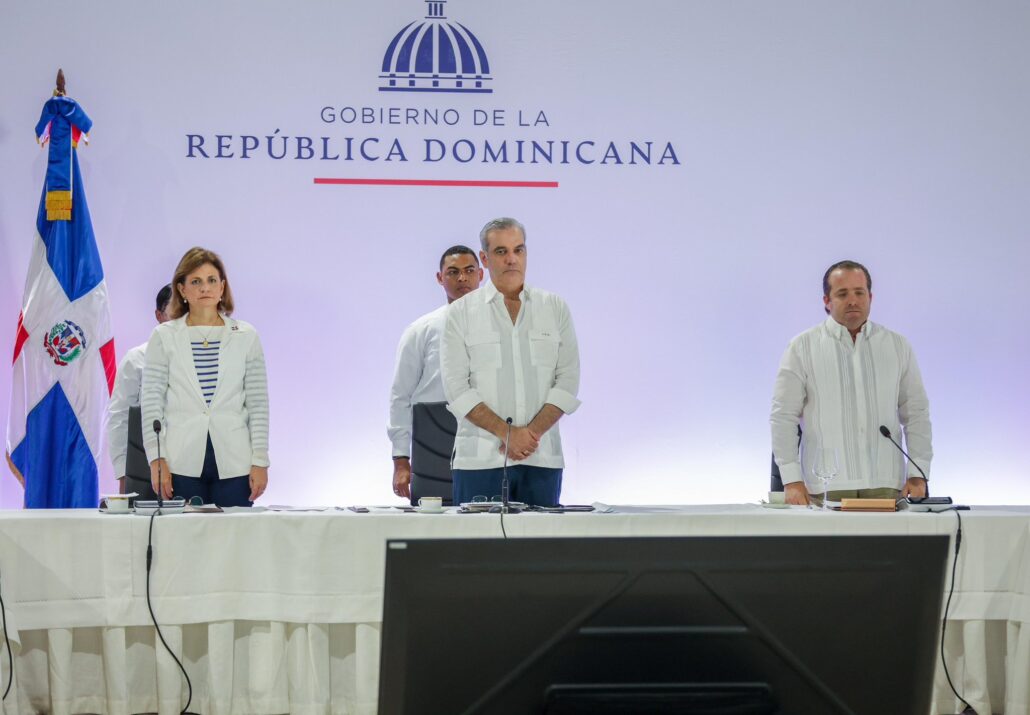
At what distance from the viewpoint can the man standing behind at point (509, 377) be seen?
11.2 ft

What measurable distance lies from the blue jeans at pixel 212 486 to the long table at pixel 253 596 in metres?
0.58

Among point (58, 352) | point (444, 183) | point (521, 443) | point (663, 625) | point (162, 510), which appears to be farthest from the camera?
point (444, 183)

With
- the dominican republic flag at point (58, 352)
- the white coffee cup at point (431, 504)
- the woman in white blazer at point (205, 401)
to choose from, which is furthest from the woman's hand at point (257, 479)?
the dominican republic flag at point (58, 352)

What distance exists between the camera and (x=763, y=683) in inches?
40.0

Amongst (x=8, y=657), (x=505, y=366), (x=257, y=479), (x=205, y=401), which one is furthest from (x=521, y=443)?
(x=8, y=657)

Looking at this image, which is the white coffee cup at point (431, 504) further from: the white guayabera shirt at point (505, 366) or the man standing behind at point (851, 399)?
the man standing behind at point (851, 399)

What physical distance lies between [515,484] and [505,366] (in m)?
0.39

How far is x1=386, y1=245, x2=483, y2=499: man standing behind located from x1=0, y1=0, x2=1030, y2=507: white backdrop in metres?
0.49

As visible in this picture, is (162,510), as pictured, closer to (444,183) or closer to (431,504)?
(431,504)

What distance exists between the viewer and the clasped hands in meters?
3.36

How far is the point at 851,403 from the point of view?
12.1 ft

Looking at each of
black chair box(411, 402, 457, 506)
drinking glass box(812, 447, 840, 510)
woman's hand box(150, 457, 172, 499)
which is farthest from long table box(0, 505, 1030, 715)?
black chair box(411, 402, 457, 506)

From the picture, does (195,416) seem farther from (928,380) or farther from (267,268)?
(928,380)

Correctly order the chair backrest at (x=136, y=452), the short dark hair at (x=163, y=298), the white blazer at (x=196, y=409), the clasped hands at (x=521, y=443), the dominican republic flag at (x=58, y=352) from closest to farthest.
Result: the clasped hands at (x=521, y=443)
the white blazer at (x=196, y=409)
the chair backrest at (x=136, y=452)
the short dark hair at (x=163, y=298)
the dominican republic flag at (x=58, y=352)
